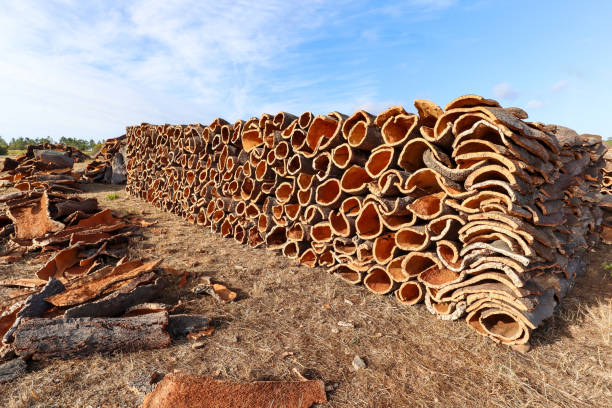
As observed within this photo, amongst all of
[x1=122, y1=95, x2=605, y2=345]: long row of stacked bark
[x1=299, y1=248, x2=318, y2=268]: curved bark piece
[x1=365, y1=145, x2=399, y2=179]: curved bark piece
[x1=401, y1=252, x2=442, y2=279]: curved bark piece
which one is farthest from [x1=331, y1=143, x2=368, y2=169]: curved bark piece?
[x1=299, y1=248, x2=318, y2=268]: curved bark piece

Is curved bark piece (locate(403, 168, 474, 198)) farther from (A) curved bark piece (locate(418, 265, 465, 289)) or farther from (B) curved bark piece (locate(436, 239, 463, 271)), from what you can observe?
Result: (A) curved bark piece (locate(418, 265, 465, 289))

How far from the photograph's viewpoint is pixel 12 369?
251 centimetres

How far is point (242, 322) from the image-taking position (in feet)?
10.8

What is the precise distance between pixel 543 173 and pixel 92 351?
4419 millimetres

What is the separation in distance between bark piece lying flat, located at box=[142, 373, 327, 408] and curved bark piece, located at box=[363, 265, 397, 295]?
180 cm

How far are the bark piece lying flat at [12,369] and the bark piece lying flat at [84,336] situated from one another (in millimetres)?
66

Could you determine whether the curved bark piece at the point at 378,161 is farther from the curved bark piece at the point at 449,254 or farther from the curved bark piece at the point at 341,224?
the curved bark piece at the point at 449,254

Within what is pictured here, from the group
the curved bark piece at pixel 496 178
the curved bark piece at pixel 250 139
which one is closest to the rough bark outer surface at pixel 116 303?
the curved bark piece at pixel 250 139

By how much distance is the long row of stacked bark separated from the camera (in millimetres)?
2986

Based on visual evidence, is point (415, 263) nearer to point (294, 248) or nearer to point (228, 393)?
point (294, 248)

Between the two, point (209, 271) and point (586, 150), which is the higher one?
point (586, 150)

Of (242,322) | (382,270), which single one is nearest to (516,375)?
(382,270)

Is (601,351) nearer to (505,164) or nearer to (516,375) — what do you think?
(516,375)

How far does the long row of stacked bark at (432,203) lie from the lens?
2.99 metres
